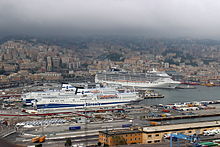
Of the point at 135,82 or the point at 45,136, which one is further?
the point at 135,82

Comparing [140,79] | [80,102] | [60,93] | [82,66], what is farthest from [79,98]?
[82,66]

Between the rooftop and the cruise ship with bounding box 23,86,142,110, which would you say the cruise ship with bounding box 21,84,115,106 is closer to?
the cruise ship with bounding box 23,86,142,110

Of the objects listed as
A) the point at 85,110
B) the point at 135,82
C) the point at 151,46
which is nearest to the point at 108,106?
the point at 85,110

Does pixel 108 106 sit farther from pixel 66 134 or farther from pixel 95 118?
pixel 66 134

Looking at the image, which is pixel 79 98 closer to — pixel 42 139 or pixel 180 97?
pixel 42 139

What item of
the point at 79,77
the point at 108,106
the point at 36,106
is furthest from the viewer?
the point at 79,77

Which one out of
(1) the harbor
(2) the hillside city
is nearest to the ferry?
(1) the harbor
